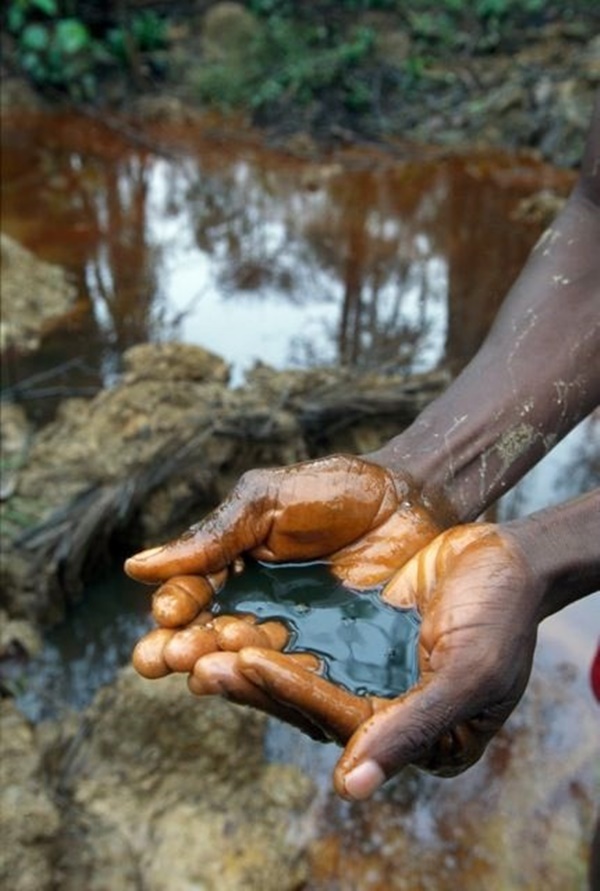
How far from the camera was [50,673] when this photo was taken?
3.16m

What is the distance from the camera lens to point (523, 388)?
5.88ft

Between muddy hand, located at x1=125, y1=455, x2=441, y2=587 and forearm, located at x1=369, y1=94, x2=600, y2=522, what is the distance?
108 millimetres

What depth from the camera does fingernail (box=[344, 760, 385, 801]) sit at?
44.4 inches

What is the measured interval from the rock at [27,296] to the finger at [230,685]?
3.98 meters

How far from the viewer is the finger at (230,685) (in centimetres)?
127

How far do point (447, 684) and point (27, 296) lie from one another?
4709 millimetres

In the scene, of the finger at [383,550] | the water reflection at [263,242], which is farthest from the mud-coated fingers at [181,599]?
the water reflection at [263,242]

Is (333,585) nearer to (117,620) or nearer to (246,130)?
(117,620)

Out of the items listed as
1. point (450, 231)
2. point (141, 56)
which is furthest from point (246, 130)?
point (450, 231)

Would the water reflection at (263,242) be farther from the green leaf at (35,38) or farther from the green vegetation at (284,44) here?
the green vegetation at (284,44)

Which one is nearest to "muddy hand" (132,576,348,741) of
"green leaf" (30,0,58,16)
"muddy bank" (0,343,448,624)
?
→ "muddy bank" (0,343,448,624)

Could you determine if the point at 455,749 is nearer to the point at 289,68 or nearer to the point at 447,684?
the point at 447,684

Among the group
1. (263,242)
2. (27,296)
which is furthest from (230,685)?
(263,242)

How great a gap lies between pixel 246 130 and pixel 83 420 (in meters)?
5.49
